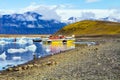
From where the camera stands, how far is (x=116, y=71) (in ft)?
60.6

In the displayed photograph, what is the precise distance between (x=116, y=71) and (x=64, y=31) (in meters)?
122

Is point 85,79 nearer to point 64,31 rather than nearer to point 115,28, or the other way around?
point 115,28

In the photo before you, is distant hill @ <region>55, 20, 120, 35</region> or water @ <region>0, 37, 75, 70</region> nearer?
water @ <region>0, 37, 75, 70</region>

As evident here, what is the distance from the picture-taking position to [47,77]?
18891 mm

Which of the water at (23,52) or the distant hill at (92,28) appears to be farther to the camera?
the distant hill at (92,28)

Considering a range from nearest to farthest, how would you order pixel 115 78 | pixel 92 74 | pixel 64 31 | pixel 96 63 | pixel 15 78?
pixel 115 78 < pixel 92 74 < pixel 15 78 < pixel 96 63 < pixel 64 31

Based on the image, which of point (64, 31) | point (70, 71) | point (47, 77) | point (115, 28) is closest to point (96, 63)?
point (70, 71)

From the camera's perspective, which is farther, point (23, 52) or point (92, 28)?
point (92, 28)

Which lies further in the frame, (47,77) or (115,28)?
(115,28)

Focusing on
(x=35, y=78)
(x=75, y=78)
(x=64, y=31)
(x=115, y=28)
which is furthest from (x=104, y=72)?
(x=64, y=31)

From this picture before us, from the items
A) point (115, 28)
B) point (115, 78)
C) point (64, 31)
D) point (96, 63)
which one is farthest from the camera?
point (64, 31)

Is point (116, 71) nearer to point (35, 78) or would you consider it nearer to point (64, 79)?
point (64, 79)

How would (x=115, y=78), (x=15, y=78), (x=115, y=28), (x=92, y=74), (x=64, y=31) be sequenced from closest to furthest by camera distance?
1. (x=115, y=78)
2. (x=92, y=74)
3. (x=15, y=78)
4. (x=115, y=28)
5. (x=64, y=31)

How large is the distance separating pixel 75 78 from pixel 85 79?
68cm
